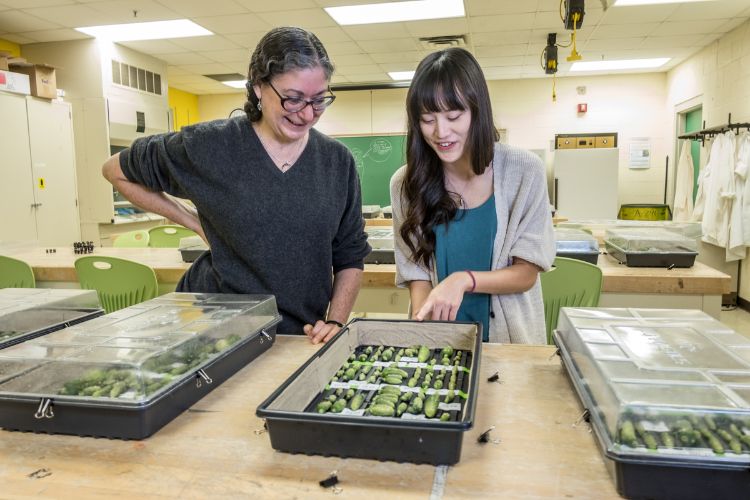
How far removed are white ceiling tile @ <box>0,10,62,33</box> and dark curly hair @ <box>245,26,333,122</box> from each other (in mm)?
4708

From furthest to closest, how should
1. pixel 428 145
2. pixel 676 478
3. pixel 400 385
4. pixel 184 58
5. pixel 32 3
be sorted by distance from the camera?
pixel 184 58
pixel 32 3
pixel 428 145
pixel 400 385
pixel 676 478

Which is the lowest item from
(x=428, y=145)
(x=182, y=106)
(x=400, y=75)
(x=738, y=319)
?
(x=738, y=319)

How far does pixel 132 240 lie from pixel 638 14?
474 cm

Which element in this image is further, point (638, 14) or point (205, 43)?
point (205, 43)

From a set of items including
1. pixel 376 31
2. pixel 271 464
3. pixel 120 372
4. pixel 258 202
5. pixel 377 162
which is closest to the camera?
pixel 271 464

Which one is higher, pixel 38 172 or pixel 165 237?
pixel 38 172

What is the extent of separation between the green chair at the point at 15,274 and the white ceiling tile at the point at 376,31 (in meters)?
3.79

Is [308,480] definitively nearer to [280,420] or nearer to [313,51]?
[280,420]

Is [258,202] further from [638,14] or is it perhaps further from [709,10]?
[709,10]

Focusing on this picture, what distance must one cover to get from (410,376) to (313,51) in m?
0.78

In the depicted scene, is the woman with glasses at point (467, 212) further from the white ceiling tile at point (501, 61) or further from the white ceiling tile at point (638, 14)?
the white ceiling tile at point (501, 61)

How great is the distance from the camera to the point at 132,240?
3.93 metres

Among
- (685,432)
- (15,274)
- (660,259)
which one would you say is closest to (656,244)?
(660,259)

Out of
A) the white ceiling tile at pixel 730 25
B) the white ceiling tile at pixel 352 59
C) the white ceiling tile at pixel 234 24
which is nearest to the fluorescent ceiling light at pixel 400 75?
the white ceiling tile at pixel 352 59
